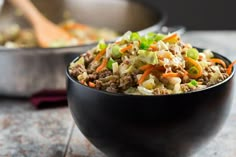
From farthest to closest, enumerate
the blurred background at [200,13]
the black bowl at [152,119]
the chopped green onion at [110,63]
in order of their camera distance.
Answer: the blurred background at [200,13], the chopped green onion at [110,63], the black bowl at [152,119]

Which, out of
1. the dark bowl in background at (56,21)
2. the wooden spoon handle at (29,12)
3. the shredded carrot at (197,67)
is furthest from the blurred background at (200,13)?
the shredded carrot at (197,67)

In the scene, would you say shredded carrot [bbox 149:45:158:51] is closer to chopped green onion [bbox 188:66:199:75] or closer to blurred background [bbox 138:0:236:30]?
chopped green onion [bbox 188:66:199:75]

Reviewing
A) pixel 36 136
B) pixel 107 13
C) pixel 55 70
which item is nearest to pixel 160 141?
pixel 36 136

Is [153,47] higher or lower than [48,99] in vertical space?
higher

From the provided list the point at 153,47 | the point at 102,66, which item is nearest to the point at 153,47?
the point at 153,47

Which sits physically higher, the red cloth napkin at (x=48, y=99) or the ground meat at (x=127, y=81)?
the ground meat at (x=127, y=81)

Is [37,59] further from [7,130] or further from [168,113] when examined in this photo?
[168,113]

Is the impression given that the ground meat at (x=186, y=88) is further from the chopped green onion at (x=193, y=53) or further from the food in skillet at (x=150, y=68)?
the chopped green onion at (x=193, y=53)

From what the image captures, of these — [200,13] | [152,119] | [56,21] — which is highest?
[152,119]

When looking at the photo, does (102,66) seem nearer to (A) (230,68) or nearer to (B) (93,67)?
(B) (93,67)
